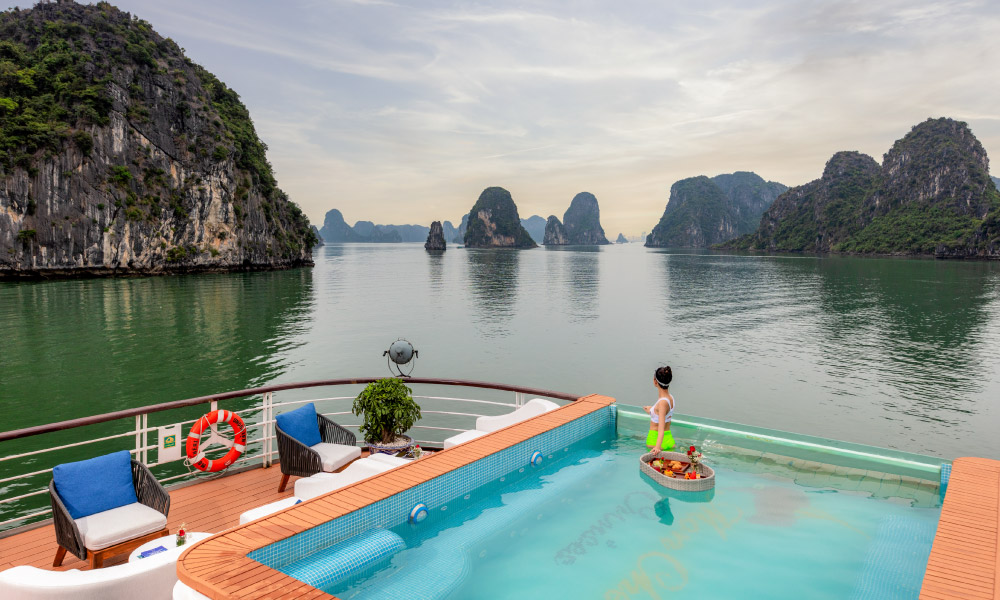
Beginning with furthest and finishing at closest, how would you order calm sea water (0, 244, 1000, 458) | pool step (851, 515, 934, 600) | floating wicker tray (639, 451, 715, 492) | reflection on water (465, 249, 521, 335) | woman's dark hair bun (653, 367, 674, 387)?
1. reflection on water (465, 249, 521, 335)
2. calm sea water (0, 244, 1000, 458)
3. floating wicker tray (639, 451, 715, 492)
4. woman's dark hair bun (653, 367, 674, 387)
5. pool step (851, 515, 934, 600)

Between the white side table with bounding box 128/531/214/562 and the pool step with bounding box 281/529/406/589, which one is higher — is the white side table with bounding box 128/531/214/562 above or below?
above

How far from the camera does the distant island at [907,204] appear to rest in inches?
4732

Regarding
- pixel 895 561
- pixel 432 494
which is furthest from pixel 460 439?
pixel 895 561

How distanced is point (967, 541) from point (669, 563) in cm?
246

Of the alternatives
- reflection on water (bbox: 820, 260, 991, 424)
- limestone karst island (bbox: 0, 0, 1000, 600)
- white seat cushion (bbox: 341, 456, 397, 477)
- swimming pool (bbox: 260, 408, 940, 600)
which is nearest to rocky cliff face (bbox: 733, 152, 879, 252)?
limestone karst island (bbox: 0, 0, 1000, 600)

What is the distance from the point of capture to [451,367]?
2494cm

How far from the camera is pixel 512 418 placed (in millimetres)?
8250

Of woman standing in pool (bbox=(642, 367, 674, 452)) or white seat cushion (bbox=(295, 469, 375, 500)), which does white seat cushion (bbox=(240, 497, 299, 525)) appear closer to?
white seat cushion (bbox=(295, 469, 375, 500))

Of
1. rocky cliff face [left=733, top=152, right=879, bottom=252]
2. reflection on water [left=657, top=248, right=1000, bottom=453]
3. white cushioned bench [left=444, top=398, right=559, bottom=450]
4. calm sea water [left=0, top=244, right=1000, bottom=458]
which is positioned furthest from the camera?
rocky cliff face [left=733, top=152, right=879, bottom=252]

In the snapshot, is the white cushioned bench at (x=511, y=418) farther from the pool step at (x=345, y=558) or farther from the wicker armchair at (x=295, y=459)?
the pool step at (x=345, y=558)

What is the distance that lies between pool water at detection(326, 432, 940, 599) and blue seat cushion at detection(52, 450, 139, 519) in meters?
2.45

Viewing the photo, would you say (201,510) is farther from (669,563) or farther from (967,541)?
(967,541)

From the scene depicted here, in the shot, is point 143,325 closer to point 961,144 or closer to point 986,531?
point 986,531

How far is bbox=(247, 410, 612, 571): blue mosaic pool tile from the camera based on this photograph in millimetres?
4316
